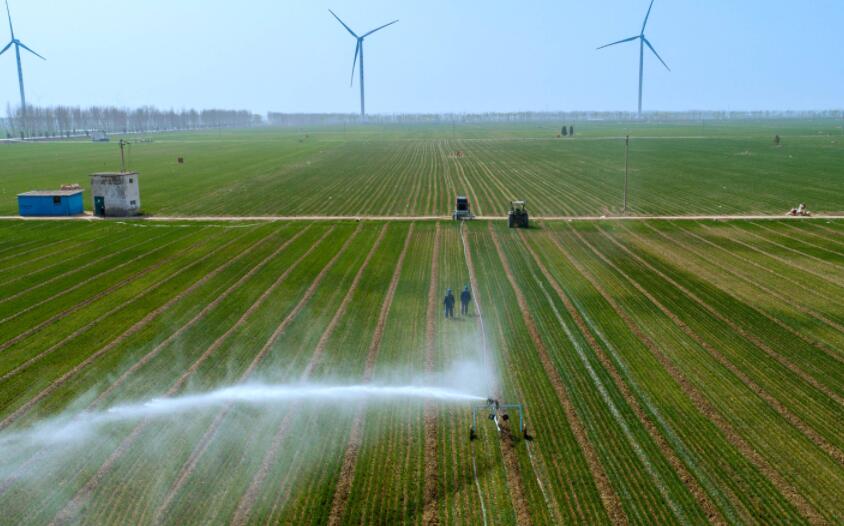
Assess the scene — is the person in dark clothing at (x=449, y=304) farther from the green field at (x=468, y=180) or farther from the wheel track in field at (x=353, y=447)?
the green field at (x=468, y=180)

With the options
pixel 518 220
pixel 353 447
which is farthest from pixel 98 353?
pixel 518 220

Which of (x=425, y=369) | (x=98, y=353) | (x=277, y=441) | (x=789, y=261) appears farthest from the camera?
(x=789, y=261)

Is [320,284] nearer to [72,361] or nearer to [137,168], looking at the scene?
[72,361]

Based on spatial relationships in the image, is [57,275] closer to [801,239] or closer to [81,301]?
[81,301]

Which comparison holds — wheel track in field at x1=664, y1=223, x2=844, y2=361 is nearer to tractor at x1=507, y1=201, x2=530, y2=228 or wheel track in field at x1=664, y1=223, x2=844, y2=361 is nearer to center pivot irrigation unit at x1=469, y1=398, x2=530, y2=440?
tractor at x1=507, y1=201, x2=530, y2=228

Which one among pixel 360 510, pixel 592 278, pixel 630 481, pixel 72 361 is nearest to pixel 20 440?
pixel 72 361

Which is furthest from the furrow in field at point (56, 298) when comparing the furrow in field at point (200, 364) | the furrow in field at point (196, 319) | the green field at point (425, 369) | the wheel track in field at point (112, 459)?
the wheel track in field at point (112, 459)
